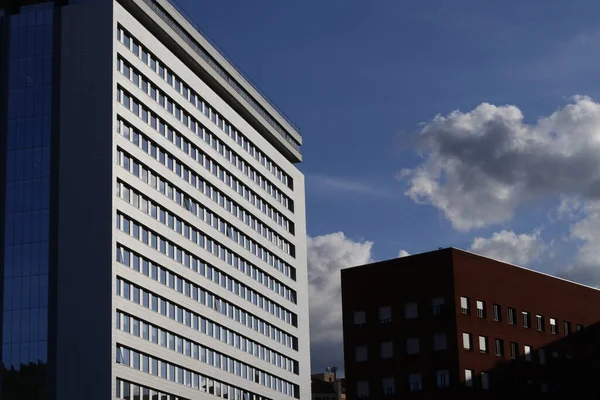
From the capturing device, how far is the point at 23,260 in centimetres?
7969

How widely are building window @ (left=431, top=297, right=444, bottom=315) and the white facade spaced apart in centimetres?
1814

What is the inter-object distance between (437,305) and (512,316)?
8293 millimetres

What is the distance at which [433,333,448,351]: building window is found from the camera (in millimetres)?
93650

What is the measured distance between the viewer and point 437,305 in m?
94.7

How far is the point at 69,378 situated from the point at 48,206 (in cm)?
1240

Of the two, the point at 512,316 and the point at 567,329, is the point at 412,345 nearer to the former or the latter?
the point at 512,316

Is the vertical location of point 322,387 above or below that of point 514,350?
above

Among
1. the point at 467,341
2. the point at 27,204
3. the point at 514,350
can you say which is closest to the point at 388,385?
the point at 467,341

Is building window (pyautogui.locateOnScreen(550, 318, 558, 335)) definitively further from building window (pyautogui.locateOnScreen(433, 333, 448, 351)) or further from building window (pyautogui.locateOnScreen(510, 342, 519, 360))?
building window (pyautogui.locateOnScreen(433, 333, 448, 351))

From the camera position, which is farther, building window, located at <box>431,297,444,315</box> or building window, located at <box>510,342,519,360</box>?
building window, located at <box>510,342,519,360</box>

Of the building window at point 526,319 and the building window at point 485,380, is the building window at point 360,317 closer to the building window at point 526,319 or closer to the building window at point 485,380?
the building window at point 485,380

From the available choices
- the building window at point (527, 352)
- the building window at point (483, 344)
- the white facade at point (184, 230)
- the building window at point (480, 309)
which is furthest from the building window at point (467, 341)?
the white facade at point (184, 230)

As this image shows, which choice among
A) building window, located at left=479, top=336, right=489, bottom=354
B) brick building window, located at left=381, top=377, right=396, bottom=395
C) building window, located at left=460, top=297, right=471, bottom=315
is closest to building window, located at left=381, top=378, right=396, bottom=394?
brick building window, located at left=381, top=377, right=396, bottom=395

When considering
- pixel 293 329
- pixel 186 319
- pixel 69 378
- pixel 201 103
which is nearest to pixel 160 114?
pixel 201 103
